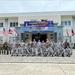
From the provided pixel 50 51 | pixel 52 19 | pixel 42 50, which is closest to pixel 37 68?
pixel 50 51

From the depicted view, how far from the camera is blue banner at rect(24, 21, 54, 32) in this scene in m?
34.8

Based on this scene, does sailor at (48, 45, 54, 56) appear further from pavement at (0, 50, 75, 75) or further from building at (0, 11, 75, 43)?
building at (0, 11, 75, 43)

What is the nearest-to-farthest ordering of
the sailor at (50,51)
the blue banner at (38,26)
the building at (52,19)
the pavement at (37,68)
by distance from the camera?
the pavement at (37,68) → the sailor at (50,51) → the blue banner at (38,26) → the building at (52,19)

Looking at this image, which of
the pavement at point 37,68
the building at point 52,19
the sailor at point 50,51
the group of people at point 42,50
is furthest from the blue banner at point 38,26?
the pavement at point 37,68

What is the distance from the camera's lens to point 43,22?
114ft

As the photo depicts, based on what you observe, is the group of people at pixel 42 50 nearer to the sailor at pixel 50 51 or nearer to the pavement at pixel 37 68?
the sailor at pixel 50 51

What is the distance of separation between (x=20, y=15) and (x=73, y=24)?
1051 centimetres

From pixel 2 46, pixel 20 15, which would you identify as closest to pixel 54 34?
pixel 20 15

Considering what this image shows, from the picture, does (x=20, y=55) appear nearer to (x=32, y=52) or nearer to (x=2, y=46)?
(x=32, y=52)

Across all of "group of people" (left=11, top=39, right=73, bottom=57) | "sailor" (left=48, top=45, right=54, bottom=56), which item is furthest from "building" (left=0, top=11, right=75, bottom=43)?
"sailor" (left=48, top=45, right=54, bottom=56)

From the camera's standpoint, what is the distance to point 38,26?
34906mm

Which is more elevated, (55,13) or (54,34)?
(55,13)

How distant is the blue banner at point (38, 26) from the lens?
34.8 meters

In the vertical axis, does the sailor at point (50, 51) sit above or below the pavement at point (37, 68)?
above
